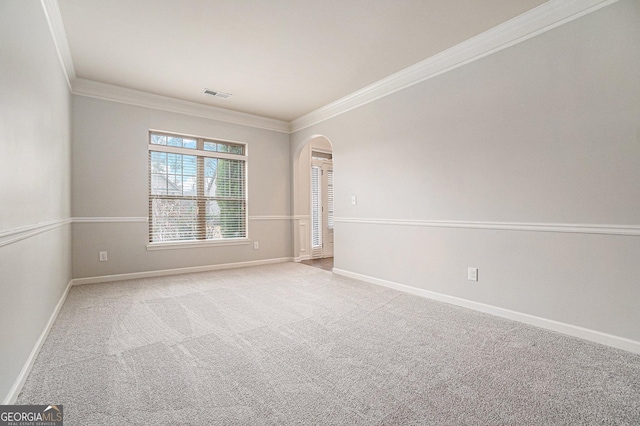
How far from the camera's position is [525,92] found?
2.59 metres

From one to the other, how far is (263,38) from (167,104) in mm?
2369

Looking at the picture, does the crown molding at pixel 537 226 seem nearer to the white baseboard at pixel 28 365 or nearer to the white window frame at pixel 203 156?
the white window frame at pixel 203 156

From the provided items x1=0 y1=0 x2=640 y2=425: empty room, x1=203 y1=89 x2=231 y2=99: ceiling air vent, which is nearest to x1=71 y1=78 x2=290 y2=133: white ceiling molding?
x1=0 y1=0 x2=640 y2=425: empty room

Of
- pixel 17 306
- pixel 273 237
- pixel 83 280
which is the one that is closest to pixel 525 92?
pixel 17 306

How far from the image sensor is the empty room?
162cm

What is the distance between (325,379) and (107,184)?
398cm

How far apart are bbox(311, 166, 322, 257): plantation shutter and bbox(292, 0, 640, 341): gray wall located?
264 cm

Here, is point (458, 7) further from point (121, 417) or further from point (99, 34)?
point (121, 417)

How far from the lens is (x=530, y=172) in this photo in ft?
8.41

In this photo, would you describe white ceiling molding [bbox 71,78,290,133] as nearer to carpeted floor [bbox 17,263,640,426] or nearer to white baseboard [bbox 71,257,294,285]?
white baseboard [bbox 71,257,294,285]

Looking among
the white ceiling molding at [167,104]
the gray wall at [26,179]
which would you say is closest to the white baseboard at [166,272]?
the gray wall at [26,179]

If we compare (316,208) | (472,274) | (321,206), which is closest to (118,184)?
(316,208)

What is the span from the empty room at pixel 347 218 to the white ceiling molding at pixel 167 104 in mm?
36

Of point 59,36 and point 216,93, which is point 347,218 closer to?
point 216,93
